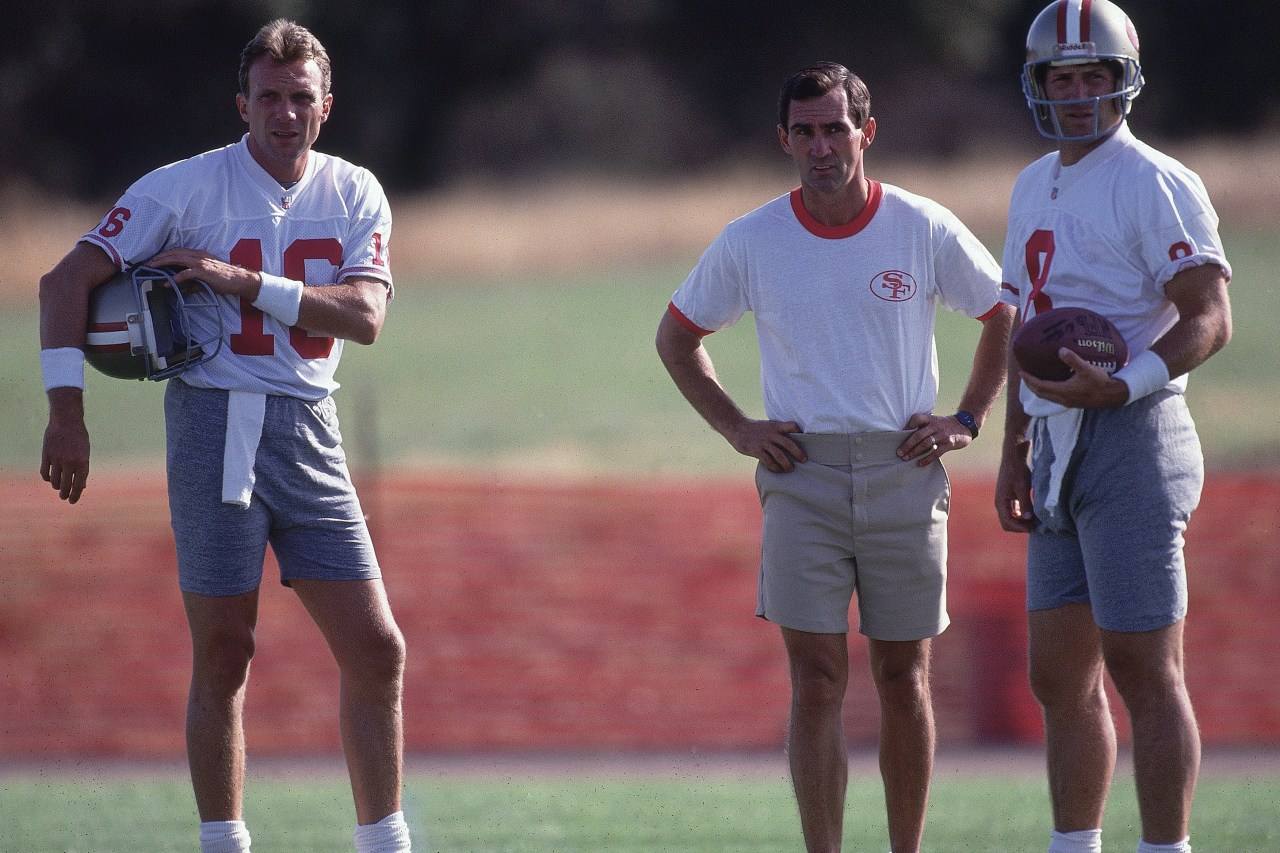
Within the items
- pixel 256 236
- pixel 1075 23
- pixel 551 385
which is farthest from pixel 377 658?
pixel 551 385

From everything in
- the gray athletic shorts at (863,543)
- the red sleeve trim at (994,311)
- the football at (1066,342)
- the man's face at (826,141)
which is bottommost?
the gray athletic shorts at (863,543)

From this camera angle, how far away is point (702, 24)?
33250mm

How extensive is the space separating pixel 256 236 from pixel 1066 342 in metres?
1.89

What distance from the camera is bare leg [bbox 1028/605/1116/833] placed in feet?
11.8

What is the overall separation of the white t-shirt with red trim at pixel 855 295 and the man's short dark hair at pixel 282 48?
108 cm

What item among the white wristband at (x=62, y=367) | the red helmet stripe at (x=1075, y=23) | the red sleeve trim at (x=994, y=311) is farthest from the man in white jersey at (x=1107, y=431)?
the white wristband at (x=62, y=367)

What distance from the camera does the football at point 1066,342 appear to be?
3352mm

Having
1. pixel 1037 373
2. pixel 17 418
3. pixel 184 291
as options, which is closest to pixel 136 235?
pixel 184 291

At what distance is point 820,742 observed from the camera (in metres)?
3.71

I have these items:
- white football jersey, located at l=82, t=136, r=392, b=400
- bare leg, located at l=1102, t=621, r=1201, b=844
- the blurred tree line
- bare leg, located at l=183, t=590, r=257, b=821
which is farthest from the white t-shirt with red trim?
the blurred tree line

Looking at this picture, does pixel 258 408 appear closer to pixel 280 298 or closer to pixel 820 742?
pixel 280 298

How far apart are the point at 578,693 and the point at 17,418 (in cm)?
1445

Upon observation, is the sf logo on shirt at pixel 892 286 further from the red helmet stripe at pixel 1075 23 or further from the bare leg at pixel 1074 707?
the bare leg at pixel 1074 707

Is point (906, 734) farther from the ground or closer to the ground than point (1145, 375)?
closer to the ground
